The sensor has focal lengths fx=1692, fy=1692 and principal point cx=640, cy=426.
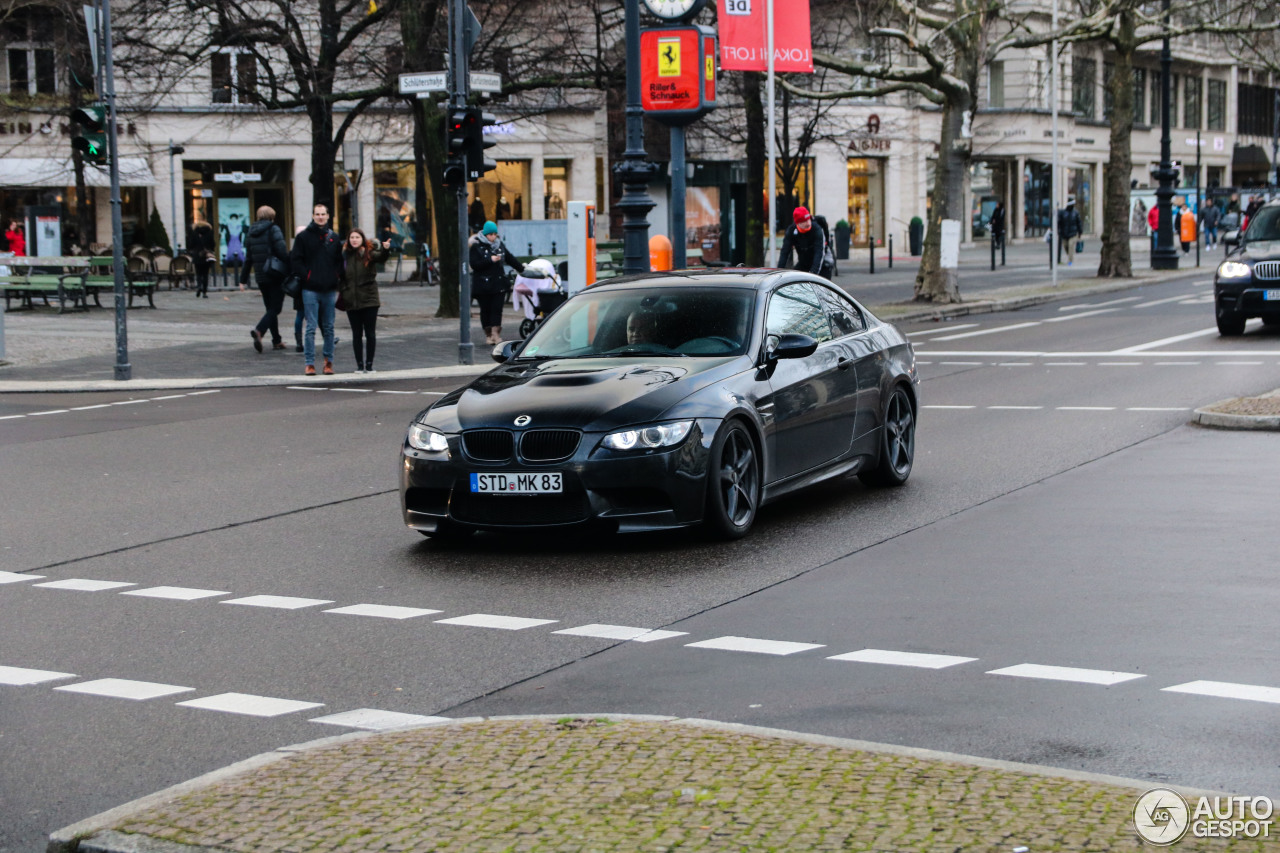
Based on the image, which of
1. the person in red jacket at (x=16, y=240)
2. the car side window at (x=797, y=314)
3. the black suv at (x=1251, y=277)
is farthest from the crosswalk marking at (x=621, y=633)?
the person in red jacket at (x=16, y=240)

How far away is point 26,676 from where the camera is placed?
6.64 meters

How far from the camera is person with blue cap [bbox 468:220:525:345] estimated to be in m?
24.3

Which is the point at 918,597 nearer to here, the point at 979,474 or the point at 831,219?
the point at 979,474

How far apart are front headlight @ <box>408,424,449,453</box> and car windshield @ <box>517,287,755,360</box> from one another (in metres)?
1.16

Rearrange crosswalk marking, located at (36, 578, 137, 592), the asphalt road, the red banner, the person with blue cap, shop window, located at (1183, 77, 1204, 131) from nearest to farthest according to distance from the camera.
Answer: the asphalt road → crosswalk marking, located at (36, 578, 137, 592) → the person with blue cap → the red banner → shop window, located at (1183, 77, 1204, 131)

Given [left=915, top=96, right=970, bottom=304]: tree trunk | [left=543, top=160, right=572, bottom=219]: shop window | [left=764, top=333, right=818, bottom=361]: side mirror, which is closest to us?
[left=764, top=333, right=818, bottom=361]: side mirror

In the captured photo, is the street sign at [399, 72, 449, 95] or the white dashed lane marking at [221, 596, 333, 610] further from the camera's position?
the street sign at [399, 72, 449, 95]

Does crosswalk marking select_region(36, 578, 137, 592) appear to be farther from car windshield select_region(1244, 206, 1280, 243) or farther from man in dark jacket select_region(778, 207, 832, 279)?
car windshield select_region(1244, 206, 1280, 243)

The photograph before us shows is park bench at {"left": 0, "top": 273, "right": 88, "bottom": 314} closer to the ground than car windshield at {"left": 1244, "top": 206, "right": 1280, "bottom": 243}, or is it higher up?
closer to the ground

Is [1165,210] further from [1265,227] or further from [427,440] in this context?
[427,440]

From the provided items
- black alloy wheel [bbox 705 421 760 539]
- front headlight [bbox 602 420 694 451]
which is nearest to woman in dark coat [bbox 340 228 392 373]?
black alloy wheel [bbox 705 421 760 539]

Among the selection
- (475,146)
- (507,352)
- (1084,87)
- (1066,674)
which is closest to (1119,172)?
(475,146)

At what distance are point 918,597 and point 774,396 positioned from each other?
2.22 metres

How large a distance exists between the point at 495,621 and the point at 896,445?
15.1 ft
